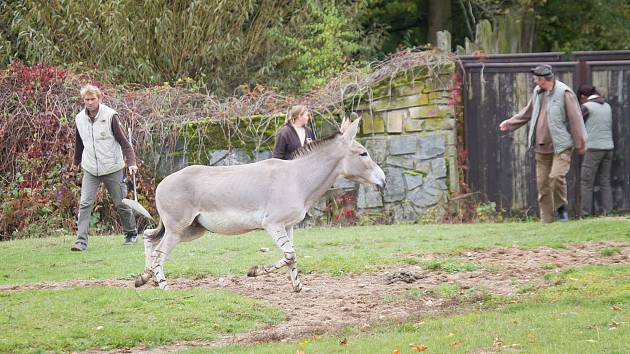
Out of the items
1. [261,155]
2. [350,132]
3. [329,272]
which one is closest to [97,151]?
[329,272]

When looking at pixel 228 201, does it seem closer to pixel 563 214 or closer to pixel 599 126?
pixel 563 214

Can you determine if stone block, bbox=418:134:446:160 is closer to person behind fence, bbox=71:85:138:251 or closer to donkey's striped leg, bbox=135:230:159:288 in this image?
person behind fence, bbox=71:85:138:251

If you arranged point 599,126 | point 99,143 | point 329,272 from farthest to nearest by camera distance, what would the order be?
point 599,126
point 99,143
point 329,272

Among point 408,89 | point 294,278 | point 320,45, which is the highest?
point 320,45

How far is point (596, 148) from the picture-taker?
18375 mm

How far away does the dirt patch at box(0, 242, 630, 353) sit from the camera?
11.0 metres

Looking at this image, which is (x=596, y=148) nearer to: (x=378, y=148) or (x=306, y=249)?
(x=378, y=148)

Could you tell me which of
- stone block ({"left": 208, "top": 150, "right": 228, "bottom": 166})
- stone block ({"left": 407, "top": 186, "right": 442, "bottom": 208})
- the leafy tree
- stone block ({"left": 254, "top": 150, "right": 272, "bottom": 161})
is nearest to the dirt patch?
stone block ({"left": 407, "top": 186, "right": 442, "bottom": 208})

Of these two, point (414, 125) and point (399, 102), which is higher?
point (399, 102)

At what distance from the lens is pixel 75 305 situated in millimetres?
11281

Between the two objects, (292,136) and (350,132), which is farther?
(292,136)

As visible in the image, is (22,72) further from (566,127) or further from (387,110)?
(566,127)

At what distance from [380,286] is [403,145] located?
23.3ft

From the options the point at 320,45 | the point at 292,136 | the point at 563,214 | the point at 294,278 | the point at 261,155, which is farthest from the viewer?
the point at 320,45
